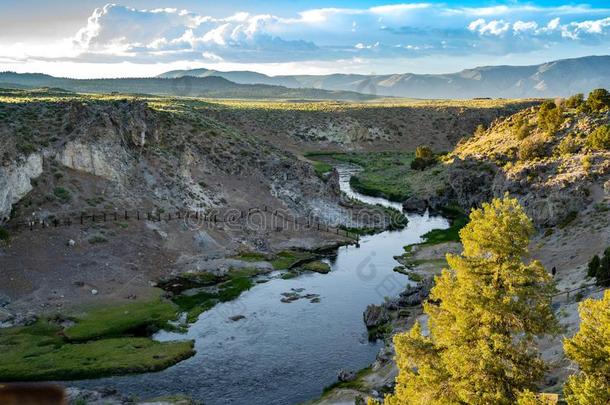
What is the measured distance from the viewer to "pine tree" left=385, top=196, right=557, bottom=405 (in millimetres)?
20625

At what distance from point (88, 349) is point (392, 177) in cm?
9189

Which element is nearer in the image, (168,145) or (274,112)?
(168,145)

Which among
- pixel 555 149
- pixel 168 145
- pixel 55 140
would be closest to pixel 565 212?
pixel 555 149

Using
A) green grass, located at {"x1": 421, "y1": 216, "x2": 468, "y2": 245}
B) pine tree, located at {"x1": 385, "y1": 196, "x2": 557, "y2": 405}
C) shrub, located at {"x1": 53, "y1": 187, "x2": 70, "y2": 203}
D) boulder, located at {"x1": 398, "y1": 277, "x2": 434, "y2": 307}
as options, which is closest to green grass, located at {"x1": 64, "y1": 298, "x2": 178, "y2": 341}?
shrub, located at {"x1": 53, "y1": 187, "x2": 70, "y2": 203}

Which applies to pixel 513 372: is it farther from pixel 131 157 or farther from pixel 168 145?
pixel 168 145

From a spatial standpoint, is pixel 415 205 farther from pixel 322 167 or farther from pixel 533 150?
pixel 322 167

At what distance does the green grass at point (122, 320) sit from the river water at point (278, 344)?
Answer: 259 centimetres

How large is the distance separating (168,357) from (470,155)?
79.7 meters

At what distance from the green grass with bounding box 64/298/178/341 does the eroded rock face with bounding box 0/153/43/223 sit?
16.9 m

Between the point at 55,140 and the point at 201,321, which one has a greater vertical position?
the point at 55,140

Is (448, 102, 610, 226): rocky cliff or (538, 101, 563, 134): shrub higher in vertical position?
(538, 101, 563, 134): shrub

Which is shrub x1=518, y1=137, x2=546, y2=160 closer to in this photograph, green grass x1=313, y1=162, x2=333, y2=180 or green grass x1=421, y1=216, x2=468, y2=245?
green grass x1=421, y1=216, x2=468, y2=245

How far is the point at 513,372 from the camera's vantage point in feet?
68.0

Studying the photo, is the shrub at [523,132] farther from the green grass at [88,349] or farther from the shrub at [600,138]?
the green grass at [88,349]
